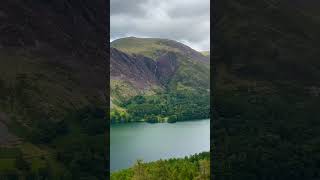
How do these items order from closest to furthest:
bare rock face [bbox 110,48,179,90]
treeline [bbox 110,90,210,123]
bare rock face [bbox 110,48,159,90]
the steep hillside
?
treeline [bbox 110,90,210,123] < bare rock face [bbox 110,48,159,90] < bare rock face [bbox 110,48,179,90] < the steep hillside

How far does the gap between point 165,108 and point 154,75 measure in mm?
43855

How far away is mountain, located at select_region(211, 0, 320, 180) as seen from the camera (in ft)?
34.7

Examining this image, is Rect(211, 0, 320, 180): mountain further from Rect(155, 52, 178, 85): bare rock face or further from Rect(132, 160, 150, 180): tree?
Rect(155, 52, 178, 85): bare rock face

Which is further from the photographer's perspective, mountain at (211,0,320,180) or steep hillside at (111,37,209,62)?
steep hillside at (111,37,209,62)

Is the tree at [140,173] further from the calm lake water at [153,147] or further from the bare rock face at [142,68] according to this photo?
the bare rock face at [142,68]

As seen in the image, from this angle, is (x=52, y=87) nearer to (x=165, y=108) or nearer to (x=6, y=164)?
(x=6, y=164)

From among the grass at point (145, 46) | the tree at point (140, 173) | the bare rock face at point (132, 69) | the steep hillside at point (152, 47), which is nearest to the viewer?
the tree at point (140, 173)

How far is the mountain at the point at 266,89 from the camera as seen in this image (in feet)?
34.7

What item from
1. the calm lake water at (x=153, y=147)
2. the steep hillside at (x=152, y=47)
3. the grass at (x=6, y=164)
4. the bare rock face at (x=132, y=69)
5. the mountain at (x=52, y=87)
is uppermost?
the steep hillside at (x=152, y=47)

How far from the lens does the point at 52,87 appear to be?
906 cm

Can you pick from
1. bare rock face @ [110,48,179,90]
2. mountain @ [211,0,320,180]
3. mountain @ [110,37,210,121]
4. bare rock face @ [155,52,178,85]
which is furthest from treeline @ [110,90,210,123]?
mountain @ [211,0,320,180]

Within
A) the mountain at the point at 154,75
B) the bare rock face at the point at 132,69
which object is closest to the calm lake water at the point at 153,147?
the mountain at the point at 154,75

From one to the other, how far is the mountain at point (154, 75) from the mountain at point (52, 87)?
210 ft

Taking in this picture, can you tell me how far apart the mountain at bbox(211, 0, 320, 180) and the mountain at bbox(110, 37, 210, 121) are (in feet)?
205
